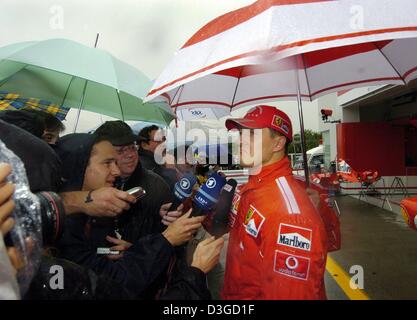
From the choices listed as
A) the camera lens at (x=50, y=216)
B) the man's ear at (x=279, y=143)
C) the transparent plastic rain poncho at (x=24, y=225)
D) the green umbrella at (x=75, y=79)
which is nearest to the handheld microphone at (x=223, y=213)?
the man's ear at (x=279, y=143)

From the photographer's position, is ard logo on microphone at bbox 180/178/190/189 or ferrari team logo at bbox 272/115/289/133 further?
ard logo on microphone at bbox 180/178/190/189

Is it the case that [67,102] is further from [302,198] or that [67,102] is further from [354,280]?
[354,280]

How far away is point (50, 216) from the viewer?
0.90 m

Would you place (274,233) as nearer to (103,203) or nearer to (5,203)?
(103,203)

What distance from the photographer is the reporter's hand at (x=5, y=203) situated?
679 mm

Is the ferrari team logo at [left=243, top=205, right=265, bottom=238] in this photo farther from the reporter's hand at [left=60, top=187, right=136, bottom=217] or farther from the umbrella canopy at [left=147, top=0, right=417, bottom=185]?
the umbrella canopy at [left=147, top=0, right=417, bottom=185]

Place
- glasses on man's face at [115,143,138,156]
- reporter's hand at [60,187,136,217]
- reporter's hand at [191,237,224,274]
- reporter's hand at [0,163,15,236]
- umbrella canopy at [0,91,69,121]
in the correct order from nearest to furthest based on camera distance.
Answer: reporter's hand at [0,163,15,236], reporter's hand at [191,237,224,274], reporter's hand at [60,187,136,217], glasses on man's face at [115,143,138,156], umbrella canopy at [0,91,69,121]

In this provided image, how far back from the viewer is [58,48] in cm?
316

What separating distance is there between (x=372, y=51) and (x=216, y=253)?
2.19m

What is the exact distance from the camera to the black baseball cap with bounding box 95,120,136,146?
93.6 inches

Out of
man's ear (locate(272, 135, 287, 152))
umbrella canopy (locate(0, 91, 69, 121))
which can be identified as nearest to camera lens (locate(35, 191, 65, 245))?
man's ear (locate(272, 135, 287, 152))

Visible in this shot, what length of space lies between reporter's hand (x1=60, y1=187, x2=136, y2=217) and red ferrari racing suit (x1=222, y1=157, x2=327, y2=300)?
0.64 m

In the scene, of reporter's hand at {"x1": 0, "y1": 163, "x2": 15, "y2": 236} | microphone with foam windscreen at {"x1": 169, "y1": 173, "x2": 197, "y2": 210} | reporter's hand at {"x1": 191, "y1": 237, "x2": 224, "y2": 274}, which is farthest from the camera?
microphone with foam windscreen at {"x1": 169, "y1": 173, "x2": 197, "y2": 210}

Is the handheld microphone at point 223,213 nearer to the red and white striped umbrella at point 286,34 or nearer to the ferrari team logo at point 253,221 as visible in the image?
the ferrari team logo at point 253,221
